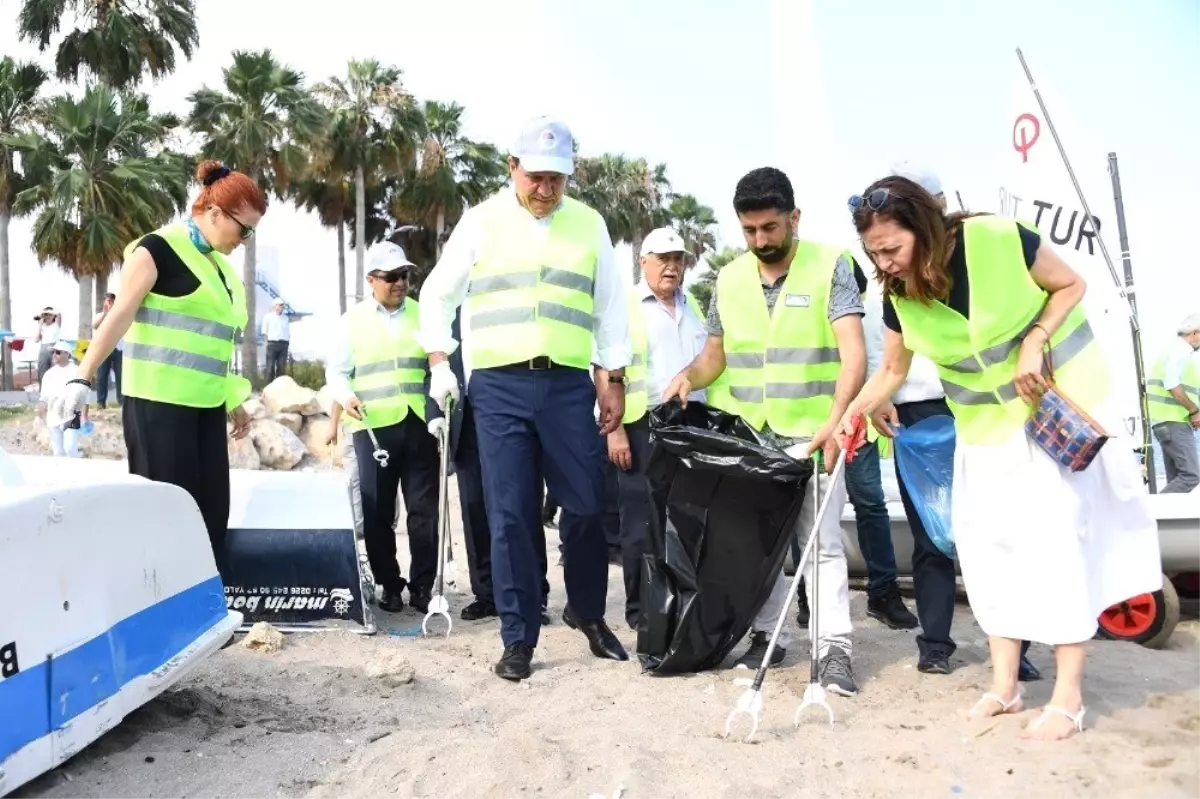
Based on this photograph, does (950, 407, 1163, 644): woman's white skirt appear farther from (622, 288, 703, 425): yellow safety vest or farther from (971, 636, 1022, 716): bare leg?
(622, 288, 703, 425): yellow safety vest

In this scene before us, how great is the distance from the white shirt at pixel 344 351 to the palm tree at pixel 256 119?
21136mm

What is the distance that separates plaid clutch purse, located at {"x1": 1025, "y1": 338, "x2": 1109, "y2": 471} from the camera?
293 cm

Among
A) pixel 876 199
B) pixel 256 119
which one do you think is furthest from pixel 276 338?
pixel 876 199

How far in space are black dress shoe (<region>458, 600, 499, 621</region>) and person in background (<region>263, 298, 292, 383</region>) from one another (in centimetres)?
1493

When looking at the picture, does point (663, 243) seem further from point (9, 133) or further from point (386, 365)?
point (9, 133)

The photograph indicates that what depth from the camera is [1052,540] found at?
307cm

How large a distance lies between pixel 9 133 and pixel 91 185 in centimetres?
422

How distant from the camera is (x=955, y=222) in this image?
3.18 metres

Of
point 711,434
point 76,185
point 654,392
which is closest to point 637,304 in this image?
point 654,392

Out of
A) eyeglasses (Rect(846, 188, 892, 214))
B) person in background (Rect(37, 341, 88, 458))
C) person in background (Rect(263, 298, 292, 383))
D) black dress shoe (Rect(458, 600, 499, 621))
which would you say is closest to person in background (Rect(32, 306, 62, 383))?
person in background (Rect(37, 341, 88, 458))

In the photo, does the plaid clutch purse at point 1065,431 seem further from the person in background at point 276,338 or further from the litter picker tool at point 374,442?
the person in background at point 276,338

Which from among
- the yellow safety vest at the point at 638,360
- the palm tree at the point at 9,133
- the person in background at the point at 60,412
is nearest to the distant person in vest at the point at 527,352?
the yellow safety vest at the point at 638,360

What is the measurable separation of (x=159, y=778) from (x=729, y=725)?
5.03 ft

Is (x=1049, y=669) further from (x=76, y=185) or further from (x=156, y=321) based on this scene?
(x=76, y=185)
